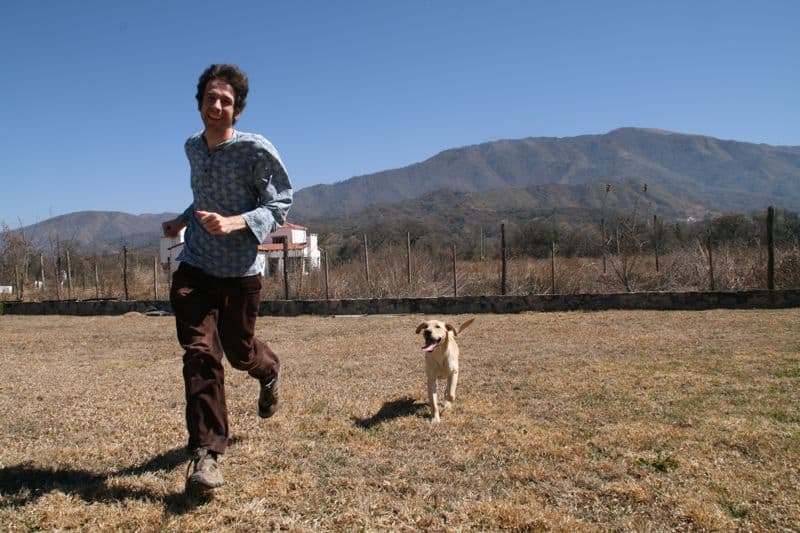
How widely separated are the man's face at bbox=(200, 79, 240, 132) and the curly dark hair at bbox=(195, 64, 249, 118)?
1.3 inches

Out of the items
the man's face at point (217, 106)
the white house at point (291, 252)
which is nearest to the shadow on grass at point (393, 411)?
the white house at point (291, 252)

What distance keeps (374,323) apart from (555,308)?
163 inches

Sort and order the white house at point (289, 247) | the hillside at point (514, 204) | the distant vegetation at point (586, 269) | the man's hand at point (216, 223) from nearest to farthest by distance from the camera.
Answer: the man's hand at point (216, 223), the distant vegetation at point (586, 269), the white house at point (289, 247), the hillside at point (514, 204)

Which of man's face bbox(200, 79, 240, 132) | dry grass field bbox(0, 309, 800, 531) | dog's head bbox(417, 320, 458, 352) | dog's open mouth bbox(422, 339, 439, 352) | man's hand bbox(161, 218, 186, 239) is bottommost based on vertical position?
dry grass field bbox(0, 309, 800, 531)

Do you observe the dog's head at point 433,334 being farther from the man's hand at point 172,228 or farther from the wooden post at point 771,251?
the wooden post at point 771,251

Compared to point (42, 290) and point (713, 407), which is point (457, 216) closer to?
point (42, 290)

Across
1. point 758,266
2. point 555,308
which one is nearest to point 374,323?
point 555,308

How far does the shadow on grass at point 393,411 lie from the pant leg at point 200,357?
1462 mm

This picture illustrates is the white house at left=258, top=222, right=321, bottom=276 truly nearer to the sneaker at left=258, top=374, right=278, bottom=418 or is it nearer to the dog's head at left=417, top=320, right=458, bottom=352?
the sneaker at left=258, top=374, right=278, bottom=418

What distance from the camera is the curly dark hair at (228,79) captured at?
3.20m

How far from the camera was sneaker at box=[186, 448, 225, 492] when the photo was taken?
275 cm

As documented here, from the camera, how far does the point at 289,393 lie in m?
5.34

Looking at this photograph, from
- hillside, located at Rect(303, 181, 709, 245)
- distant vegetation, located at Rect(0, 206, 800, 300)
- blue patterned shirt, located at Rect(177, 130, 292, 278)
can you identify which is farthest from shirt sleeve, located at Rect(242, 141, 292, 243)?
hillside, located at Rect(303, 181, 709, 245)

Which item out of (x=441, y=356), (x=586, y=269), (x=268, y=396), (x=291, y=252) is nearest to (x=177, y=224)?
(x=268, y=396)
